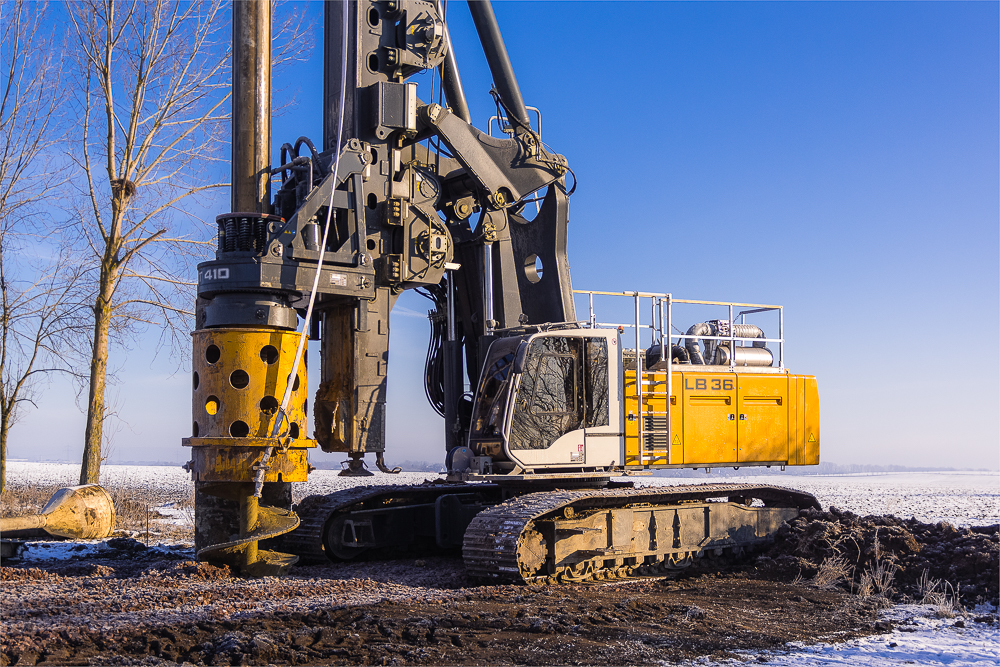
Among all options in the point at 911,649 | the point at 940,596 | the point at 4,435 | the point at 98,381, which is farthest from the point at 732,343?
the point at 4,435

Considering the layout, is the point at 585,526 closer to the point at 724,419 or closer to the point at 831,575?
the point at 724,419

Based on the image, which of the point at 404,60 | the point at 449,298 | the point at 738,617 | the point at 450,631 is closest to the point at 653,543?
the point at 738,617

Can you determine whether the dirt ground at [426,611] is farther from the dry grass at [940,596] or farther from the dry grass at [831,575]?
the dry grass at [940,596]

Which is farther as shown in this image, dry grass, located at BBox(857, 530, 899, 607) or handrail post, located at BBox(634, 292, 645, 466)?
handrail post, located at BBox(634, 292, 645, 466)

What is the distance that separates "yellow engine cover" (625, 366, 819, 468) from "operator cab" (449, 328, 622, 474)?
0.48m

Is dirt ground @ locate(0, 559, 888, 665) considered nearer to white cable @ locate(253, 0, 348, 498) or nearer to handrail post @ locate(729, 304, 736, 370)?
white cable @ locate(253, 0, 348, 498)

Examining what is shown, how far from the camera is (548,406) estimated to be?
11844mm

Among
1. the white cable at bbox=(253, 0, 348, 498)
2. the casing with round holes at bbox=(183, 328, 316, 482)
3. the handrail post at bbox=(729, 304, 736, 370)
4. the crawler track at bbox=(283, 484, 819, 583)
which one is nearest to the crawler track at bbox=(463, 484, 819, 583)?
the crawler track at bbox=(283, 484, 819, 583)

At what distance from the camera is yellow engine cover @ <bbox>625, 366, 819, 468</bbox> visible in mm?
12555

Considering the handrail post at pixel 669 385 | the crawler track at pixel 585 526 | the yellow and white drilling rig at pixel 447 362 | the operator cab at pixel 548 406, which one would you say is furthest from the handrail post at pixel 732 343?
the operator cab at pixel 548 406

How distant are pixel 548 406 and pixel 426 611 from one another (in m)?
3.67

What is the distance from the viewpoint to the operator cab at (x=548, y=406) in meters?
11.5

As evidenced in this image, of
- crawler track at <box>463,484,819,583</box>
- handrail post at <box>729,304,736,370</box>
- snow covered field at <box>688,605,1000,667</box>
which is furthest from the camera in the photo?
handrail post at <box>729,304,736,370</box>

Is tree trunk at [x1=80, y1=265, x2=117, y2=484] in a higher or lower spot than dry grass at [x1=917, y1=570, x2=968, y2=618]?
higher
